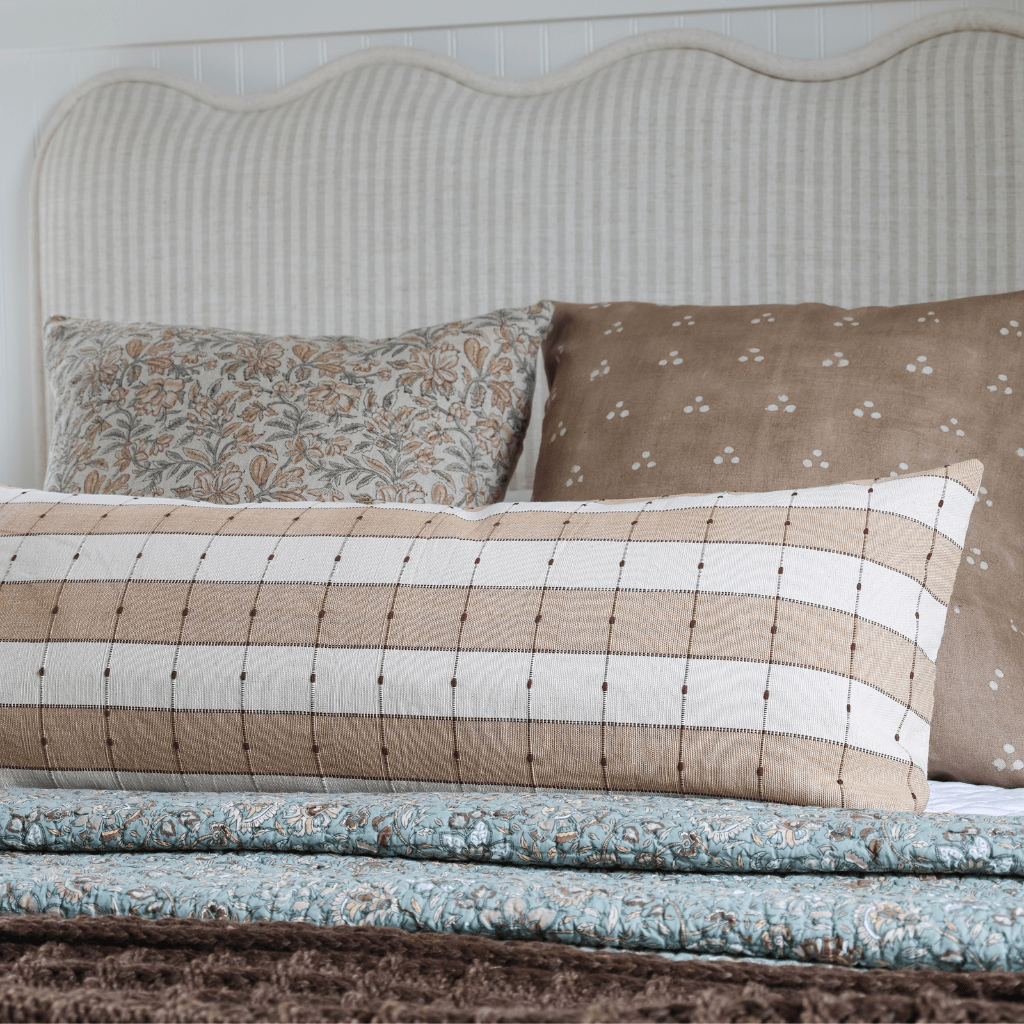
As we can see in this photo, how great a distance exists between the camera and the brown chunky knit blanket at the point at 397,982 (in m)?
0.45

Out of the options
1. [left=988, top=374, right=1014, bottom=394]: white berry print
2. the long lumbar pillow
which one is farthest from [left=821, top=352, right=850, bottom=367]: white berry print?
the long lumbar pillow

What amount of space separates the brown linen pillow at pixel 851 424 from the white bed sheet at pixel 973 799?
1 cm

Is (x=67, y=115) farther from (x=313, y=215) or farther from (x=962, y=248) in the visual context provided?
(x=962, y=248)

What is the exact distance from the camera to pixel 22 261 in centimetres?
193

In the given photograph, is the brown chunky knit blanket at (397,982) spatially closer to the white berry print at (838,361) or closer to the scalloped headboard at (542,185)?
the white berry print at (838,361)

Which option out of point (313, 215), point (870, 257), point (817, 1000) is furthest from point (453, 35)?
point (817, 1000)

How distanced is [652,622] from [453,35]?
1.35m

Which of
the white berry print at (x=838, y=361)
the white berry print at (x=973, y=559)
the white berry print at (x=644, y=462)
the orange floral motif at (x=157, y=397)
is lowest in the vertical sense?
the white berry print at (x=973, y=559)

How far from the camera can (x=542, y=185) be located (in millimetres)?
1678

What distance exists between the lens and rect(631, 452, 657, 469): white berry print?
3.78 feet

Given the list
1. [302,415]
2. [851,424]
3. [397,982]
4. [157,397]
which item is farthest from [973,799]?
[157,397]

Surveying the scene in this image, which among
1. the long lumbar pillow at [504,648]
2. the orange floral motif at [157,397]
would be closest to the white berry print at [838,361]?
the long lumbar pillow at [504,648]

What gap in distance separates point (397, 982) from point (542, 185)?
1391 mm

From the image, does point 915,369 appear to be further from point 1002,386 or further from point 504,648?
point 504,648
